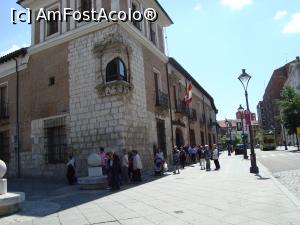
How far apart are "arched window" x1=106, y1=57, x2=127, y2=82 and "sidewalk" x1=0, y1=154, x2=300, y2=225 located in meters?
6.50

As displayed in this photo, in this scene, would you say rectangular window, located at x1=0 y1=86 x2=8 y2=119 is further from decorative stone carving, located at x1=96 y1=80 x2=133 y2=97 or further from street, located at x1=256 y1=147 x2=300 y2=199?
street, located at x1=256 y1=147 x2=300 y2=199

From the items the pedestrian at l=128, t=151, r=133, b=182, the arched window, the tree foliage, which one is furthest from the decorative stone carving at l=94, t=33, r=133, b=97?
the tree foliage

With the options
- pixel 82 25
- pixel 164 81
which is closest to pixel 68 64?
pixel 82 25

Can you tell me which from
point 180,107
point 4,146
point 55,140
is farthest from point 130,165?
point 180,107

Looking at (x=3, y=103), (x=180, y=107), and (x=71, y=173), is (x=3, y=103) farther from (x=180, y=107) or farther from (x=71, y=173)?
(x=180, y=107)

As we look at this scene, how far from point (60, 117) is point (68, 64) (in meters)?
2.80

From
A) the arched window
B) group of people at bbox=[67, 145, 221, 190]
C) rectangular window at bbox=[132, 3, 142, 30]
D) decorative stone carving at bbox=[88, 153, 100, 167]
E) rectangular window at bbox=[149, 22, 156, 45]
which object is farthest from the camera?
rectangular window at bbox=[149, 22, 156, 45]

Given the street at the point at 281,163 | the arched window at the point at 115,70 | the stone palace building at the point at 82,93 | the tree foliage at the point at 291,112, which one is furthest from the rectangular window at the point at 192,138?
the tree foliage at the point at 291,112

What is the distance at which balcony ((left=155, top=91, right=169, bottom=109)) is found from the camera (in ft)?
62.0

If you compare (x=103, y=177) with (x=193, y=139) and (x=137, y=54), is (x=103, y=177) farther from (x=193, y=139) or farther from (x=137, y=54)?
(x=193, y=139)

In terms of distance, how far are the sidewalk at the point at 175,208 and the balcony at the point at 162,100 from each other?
931 centimetres

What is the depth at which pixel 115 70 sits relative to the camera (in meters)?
15.0

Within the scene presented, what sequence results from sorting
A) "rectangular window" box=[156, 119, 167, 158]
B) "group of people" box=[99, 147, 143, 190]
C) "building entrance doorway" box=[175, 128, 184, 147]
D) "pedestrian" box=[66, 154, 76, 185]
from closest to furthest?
"group of people" box=[99, 147, 143, 190], "pedestrian" box=[66, 154, 76, 185], "rectangular window" box=[156, 119, 167, 158], "building entrance doorway" box=[175, 128, 184, 147]

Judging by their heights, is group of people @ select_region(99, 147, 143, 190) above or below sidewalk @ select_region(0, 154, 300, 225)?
above
